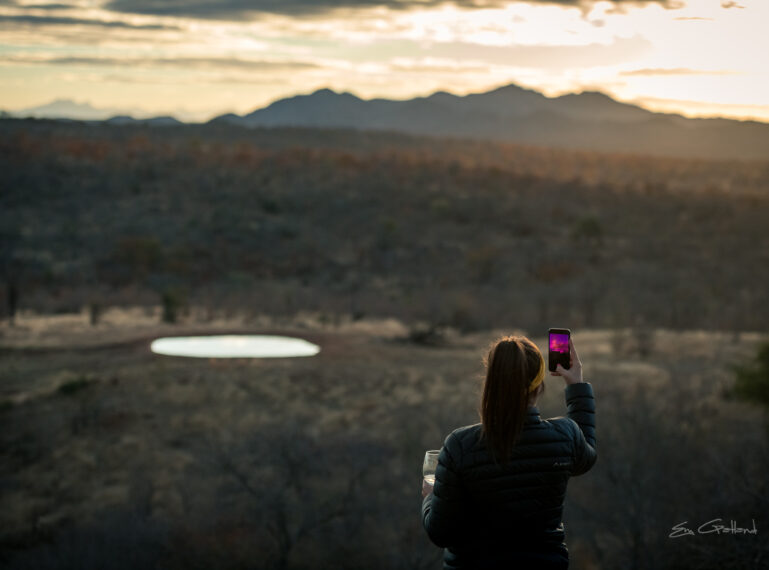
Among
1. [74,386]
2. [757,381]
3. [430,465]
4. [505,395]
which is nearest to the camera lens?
[505,395]

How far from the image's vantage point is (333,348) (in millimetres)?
21641

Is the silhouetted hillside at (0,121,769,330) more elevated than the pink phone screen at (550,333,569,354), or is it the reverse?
the pink phone screen at (550,333,569,354)

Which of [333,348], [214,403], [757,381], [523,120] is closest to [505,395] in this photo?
[757,381]

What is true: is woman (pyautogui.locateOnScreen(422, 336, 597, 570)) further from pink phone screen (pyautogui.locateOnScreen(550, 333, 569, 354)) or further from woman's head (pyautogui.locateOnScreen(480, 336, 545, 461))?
pink phone screen (pyautogui.locateOnScreen(550, 333, 569, 354))

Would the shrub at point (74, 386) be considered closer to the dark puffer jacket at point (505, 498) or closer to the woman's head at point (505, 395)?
the dark puffer jacket at point (505, 498)

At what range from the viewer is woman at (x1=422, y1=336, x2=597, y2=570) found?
230cm

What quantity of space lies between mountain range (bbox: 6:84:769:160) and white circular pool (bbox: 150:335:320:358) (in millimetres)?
99945

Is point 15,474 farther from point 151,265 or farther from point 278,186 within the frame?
point 278,186

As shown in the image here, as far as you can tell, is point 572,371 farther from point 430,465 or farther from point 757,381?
point 757,381

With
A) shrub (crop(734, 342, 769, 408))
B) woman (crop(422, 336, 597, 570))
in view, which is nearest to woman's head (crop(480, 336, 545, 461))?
woman (crop(422, 336, 597, 570))

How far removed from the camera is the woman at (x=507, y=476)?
7.54 ft

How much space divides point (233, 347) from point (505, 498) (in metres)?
19.5

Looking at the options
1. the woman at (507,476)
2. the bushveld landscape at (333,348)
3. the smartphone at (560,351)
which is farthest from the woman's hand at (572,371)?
the bushveld landscape at (333,348)

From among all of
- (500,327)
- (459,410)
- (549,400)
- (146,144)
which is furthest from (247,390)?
(146,144)
